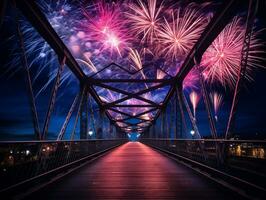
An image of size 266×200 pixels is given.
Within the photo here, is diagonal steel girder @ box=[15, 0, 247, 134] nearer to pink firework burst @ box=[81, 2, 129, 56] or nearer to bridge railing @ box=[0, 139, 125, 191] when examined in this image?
pink firework burst @ box=[81, 2, 129, 56]

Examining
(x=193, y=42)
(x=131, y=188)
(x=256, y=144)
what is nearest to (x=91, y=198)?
(x=131, y=188)

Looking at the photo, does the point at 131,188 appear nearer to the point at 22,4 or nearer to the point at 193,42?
the point at 22,4

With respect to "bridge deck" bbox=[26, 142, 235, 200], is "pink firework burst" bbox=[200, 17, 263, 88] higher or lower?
higher

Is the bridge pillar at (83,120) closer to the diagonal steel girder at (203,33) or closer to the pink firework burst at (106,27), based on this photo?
the diagonal steel girder at (203,33)

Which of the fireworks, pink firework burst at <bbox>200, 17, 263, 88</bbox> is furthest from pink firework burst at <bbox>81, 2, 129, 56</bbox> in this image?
pink firework burst at <bbox>200, 17, 263, 88</bbox>

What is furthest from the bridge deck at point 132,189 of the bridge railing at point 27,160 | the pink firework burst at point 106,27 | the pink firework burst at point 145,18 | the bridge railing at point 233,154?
the pink firework burst at point 145,18

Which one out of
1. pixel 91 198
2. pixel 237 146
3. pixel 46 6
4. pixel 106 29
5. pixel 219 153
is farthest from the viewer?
pixel 106 29
